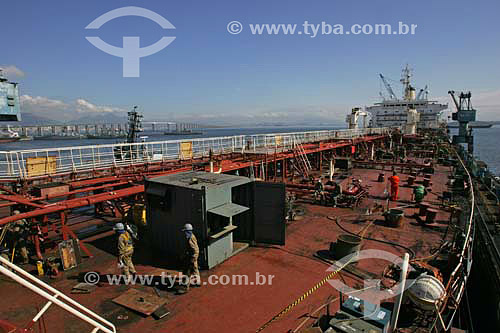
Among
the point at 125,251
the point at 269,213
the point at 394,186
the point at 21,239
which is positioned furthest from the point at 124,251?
the point at 394,186

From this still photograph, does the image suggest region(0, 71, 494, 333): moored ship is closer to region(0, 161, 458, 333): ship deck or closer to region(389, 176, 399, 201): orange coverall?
region(0, 161, 458, 333): ship deck

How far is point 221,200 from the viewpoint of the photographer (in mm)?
8180

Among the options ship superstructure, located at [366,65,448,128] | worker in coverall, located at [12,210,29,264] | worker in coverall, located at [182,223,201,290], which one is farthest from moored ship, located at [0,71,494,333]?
ship superstructure, located at [366,65,448,128]

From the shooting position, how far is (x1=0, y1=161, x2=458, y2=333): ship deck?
5707 mm

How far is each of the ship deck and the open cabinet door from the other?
0.39 m

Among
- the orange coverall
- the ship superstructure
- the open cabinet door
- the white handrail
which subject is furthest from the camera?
the ship superstructure

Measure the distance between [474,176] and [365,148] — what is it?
1216cm

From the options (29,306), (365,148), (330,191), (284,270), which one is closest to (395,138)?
(365,148)

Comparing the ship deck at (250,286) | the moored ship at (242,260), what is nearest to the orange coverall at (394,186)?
the moored ship at (242,260)

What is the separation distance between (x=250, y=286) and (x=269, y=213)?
2762mm

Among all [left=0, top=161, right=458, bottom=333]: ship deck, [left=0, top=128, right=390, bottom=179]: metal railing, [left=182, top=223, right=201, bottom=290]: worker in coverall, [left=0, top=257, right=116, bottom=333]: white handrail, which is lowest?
[left=0, top=161, right=458, bottom=333]: ship deck

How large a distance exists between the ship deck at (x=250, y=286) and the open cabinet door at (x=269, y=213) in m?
0.39

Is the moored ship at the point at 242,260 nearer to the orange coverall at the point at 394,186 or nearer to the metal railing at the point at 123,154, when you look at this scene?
the metal railing at the point at 123,154

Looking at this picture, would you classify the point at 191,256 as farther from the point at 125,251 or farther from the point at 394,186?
the point at 394,186
